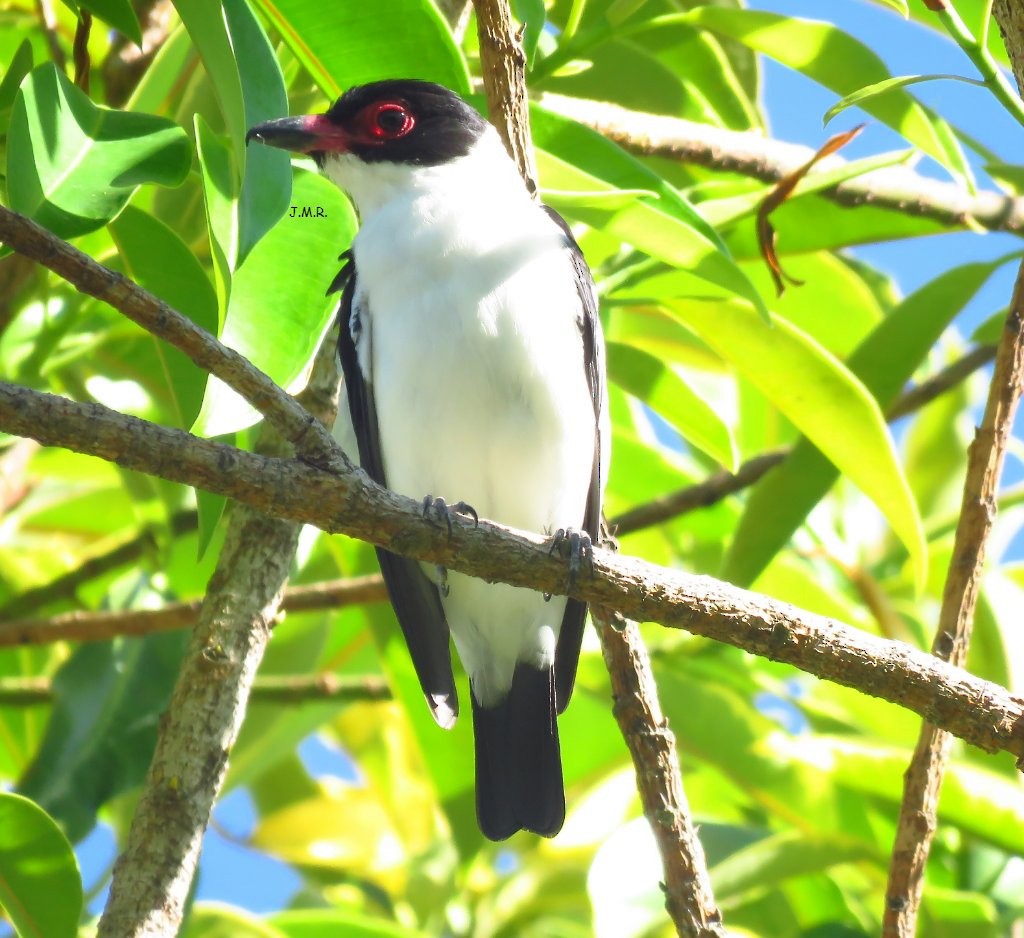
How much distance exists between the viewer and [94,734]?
3699 mm

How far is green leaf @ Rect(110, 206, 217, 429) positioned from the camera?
2717 mm

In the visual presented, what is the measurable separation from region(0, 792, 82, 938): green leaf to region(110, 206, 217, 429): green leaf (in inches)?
31.8

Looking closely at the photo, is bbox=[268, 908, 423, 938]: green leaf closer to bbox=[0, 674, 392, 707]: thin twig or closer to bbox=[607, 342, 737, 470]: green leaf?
bbox=[0, 674, 392, 707]: thin twig

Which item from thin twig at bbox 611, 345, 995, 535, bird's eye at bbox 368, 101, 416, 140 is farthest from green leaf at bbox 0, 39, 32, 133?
thin twig at bbox 611, 345, 995, 535

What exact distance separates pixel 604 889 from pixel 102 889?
1.35 m

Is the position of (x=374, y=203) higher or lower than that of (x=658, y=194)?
higher

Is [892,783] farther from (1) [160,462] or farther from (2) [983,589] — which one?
(1) [160,462]

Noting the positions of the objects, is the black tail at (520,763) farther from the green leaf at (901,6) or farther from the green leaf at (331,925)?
the green leaf at (901,6)

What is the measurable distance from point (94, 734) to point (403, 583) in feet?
3.15

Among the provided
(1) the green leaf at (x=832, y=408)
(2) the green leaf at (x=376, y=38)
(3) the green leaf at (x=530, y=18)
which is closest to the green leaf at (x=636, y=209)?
(3) the green leaf at (x=530, y=18)

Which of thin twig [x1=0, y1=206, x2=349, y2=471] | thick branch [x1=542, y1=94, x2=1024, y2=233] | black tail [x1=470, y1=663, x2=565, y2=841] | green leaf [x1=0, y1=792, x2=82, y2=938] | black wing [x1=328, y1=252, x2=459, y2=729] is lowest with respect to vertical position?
green leaf [x1=0, y1=792, x2=82, y2=938]

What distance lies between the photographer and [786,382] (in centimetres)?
332

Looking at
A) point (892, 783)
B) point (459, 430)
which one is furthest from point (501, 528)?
Answer: point (892, 783)

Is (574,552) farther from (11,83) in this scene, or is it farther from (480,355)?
(11,83)
